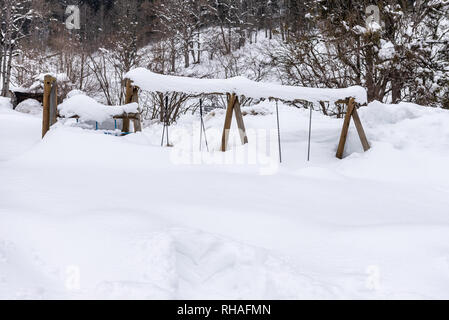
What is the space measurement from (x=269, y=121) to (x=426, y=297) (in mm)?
8259

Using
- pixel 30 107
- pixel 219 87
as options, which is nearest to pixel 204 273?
pixel 219 87

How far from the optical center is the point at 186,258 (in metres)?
2.71

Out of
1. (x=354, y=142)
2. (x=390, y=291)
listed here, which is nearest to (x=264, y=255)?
(x=390, y=291)

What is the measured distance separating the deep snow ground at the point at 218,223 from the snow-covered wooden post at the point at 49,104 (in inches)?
42.7

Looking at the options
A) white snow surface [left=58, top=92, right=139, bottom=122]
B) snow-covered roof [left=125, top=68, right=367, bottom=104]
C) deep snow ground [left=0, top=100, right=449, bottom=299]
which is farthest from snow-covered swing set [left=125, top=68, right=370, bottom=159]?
deep snow ground [left=0, top=100, right=449, bottom=299]

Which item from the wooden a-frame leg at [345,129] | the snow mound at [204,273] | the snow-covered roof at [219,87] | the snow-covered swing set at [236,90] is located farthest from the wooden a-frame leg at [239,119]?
the snow mound at [204,273]

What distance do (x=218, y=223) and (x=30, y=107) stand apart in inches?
622

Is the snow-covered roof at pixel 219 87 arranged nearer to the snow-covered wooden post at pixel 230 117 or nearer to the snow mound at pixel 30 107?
the snow-covered wooden post at pixel 230 117

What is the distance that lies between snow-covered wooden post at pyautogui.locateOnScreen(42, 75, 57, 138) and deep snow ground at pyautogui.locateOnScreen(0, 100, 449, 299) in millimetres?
Result: 1085

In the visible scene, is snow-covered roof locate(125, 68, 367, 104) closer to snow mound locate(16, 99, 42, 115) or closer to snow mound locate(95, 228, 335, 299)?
snow mound locate(95, 228, 335, 299)

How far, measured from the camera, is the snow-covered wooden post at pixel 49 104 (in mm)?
7441

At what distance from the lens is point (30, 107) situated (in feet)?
53.8

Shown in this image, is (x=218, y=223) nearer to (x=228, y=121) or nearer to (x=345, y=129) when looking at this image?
(x=228, y=121)

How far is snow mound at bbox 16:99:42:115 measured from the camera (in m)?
16.3
